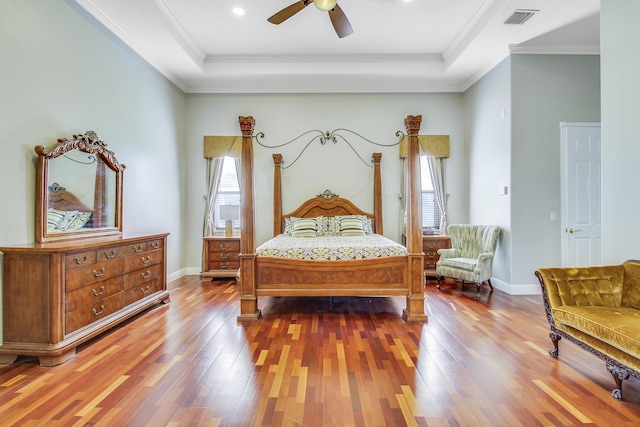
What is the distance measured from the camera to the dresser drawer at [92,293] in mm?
2660

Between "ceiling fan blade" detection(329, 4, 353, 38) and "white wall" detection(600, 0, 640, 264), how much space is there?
230cm

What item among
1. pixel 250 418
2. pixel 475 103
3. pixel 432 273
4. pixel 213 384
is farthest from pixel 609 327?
pixel 475 103

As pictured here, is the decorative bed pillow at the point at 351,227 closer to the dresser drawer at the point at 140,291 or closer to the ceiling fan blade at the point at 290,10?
the dresser drawer at the point at 140,291

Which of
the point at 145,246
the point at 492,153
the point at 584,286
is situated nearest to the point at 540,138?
the point at 492,153

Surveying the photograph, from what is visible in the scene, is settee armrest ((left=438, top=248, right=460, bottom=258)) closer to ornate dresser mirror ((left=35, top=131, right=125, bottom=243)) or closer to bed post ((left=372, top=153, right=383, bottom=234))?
bed post ((left=372, top=153, right=383, bottom=234))

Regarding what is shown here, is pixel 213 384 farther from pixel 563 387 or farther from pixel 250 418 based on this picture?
pixel 563 387

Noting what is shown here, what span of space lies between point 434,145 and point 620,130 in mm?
3192

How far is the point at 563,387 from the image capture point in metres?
2.16

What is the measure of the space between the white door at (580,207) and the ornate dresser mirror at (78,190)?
5.79 meters

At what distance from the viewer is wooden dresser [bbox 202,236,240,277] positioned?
5.46m

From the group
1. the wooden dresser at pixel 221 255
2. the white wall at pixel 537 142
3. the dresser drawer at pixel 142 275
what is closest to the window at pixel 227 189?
the wooden dresser at pixel 221 255

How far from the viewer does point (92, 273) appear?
2.90 m

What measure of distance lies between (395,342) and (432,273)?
278 cm

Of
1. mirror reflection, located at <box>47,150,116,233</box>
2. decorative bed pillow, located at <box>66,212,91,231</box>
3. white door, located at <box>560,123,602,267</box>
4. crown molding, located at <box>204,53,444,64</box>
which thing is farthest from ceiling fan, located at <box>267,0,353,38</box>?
white door, located at <box>560,123,602,267</box>
